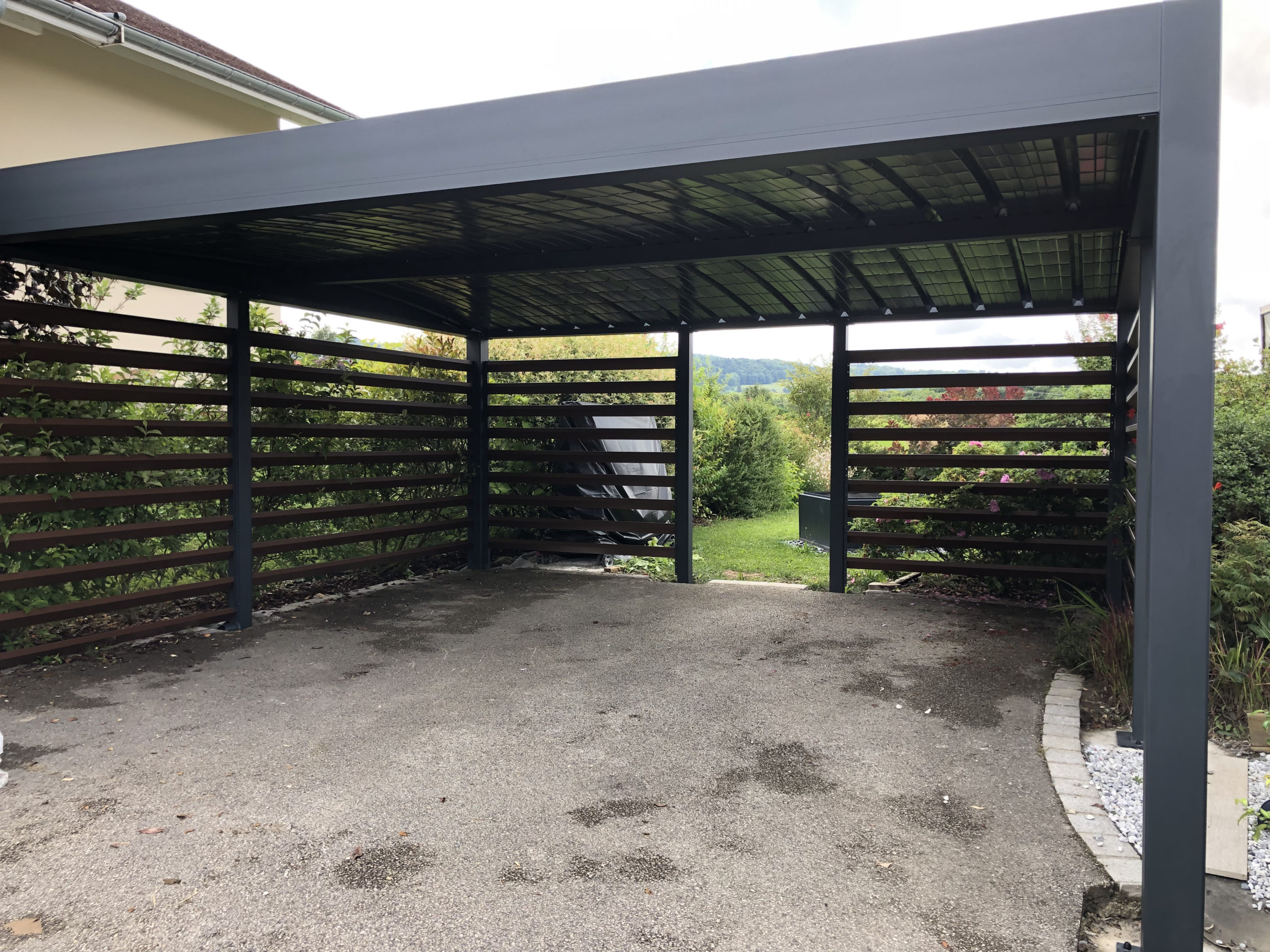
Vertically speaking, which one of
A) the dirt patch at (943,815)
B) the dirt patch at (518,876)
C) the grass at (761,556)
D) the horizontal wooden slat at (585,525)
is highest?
the horizontal wooden slat at (585,525)

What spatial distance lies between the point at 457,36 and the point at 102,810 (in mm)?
25882

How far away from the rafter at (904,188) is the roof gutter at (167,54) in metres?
5.21

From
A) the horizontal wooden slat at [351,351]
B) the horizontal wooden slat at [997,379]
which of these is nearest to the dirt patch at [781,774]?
the horizontal wooden slat at [997,379]

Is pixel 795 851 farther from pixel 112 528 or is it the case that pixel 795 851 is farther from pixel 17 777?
pixel 112 528

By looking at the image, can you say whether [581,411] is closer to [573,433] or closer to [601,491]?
[573,433]

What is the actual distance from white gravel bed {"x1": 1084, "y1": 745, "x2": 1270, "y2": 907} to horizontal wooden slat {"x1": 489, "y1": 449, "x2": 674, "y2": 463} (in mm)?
5047

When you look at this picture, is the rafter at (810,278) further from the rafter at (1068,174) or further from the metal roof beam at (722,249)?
the rafter at (1068,174)

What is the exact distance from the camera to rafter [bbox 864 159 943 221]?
12.3 ft

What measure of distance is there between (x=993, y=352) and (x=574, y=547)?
4.46 m

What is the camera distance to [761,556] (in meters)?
9.90

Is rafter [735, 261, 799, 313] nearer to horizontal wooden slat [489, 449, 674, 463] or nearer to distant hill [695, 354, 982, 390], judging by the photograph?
distant hill [695, 354, 982, 390]

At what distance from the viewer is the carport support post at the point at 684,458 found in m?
7.84

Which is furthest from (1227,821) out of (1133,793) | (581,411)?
(581,411)

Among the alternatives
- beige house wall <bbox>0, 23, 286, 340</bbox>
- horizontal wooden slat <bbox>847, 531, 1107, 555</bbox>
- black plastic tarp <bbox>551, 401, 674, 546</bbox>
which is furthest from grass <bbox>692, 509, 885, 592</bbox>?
beige house wall <bbox>0, 23, 286, 340</bbox>
